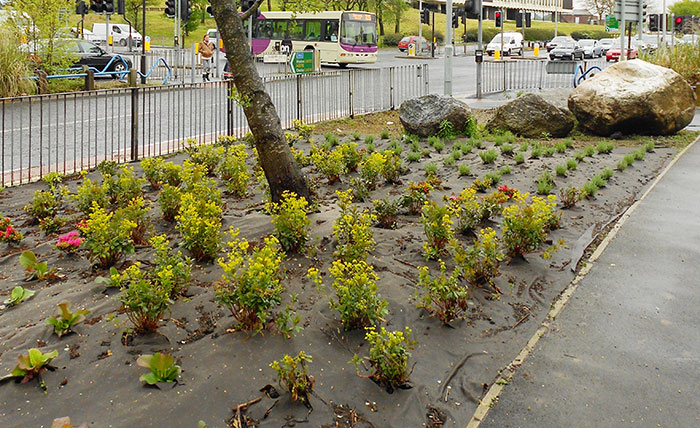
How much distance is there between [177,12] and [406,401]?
1097 inches

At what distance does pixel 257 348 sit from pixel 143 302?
29.7 inches

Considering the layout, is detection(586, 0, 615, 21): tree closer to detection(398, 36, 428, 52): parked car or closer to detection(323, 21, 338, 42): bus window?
detection(398, 36, 428, 52): parked car

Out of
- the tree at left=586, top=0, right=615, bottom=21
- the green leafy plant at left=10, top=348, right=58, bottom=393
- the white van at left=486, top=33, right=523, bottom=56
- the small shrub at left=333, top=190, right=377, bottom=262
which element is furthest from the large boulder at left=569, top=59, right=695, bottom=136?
the tree at left=586, top=0, right=615, bottom=21

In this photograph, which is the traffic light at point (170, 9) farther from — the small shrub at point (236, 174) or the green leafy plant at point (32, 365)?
the green leafy plant at point (32, 365)

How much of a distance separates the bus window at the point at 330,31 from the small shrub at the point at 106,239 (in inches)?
1489

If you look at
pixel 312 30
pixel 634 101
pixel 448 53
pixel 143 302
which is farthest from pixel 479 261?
pixel 312 30

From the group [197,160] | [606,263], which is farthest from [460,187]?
[197,160]

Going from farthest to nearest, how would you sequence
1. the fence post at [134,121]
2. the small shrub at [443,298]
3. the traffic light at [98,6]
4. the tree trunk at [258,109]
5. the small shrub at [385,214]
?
the traffic light at [98,6], the fence post at [134,121], the small shrub at [385,214], the tree trunk at [258,109], the small shrub at [443,298]

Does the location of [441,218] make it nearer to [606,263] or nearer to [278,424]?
[606,263]

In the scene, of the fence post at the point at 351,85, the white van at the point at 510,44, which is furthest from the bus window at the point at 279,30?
the fence post at the point at 351,85

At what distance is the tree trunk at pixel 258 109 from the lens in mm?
7156

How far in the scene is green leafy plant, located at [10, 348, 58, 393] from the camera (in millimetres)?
4262

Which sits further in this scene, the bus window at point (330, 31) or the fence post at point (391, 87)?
the bus window at point (330, 31)

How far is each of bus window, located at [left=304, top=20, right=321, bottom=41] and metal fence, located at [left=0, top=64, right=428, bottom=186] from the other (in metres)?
20.8
